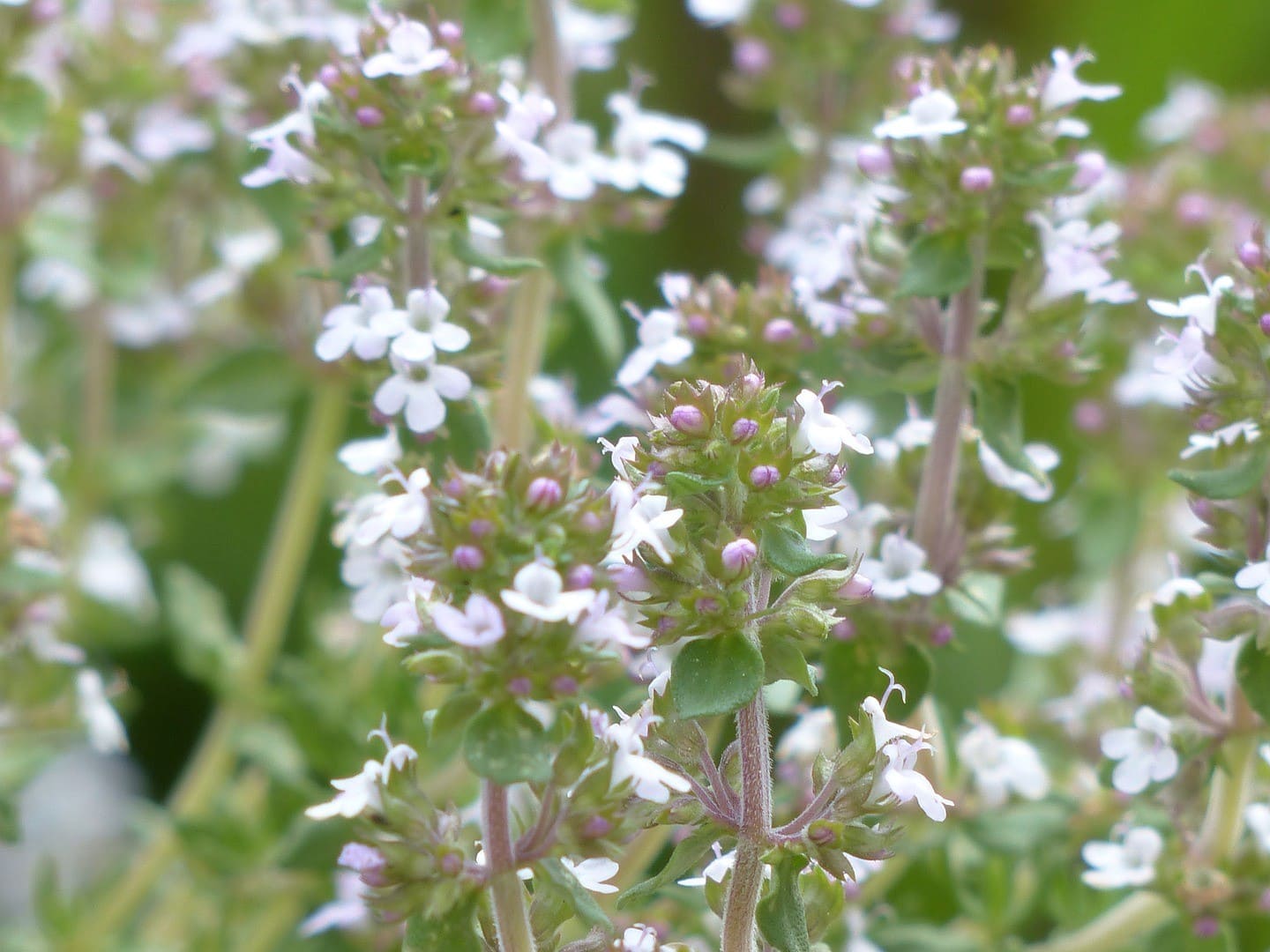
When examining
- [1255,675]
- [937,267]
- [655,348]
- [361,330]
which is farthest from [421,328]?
[1255,675]

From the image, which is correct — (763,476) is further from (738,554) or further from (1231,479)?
(1231,479)

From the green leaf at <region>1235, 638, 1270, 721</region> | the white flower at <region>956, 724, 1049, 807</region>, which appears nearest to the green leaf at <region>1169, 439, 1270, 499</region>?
the green leaf at <region>1235, 638, 1270, 721</region>

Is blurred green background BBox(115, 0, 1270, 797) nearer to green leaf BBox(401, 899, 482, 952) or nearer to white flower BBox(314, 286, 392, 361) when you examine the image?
white flower BBox(314, 286, 392, 361)

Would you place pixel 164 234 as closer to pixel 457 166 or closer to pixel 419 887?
Result: pixel 457 166

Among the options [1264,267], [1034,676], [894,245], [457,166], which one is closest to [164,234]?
[457,166]

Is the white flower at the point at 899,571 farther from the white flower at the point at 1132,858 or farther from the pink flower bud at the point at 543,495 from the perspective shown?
the pink flower bud at the point at 543,495

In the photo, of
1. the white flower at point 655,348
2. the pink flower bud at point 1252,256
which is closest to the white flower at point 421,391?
the white flower at point 655,348
